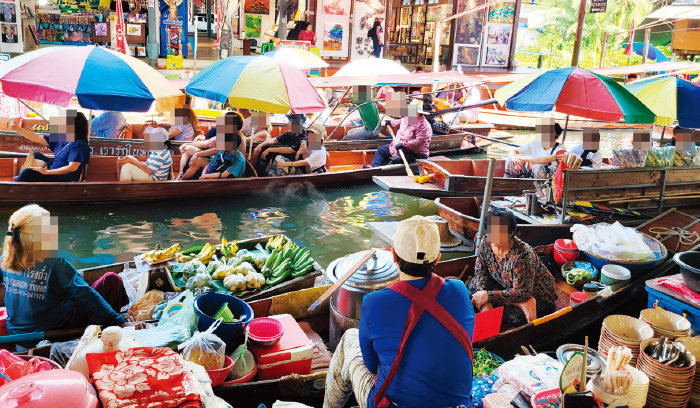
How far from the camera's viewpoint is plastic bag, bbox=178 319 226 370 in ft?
10.8

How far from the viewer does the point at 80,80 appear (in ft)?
17.6

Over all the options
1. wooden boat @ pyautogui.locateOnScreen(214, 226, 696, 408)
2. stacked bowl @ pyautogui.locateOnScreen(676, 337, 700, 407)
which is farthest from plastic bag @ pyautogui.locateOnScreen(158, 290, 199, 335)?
stacked bowl @ pyautogui.locateOnScreen(676, 337, 700, 407)

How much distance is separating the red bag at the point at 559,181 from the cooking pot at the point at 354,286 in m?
3.06

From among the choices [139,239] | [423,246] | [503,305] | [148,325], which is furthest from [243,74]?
[423,246]

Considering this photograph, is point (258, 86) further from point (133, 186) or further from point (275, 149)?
point (133, 186)

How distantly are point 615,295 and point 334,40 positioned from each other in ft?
52.6

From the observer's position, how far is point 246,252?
5324mm

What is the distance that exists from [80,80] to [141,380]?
3786 mm

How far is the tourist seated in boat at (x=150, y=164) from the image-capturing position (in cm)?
808

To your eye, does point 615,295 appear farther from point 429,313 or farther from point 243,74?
point 243,74

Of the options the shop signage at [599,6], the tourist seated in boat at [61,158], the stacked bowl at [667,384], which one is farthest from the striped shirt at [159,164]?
the shop signage at [599,6]

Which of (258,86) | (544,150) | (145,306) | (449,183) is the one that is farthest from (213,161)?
(544,150)

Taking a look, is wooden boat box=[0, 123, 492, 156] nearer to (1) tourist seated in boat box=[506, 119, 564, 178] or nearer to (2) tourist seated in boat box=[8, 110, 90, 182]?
(2) tourist seated in boat box=[8, 110, 90, 182]

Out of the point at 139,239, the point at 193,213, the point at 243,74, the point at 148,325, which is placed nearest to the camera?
the point at 148,325
